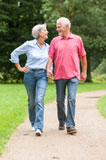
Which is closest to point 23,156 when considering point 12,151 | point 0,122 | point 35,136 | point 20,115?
point 12,151

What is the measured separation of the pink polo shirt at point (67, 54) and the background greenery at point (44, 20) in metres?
26.3

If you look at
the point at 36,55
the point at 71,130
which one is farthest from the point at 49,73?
the point at 71,130

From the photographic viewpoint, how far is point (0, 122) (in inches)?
358

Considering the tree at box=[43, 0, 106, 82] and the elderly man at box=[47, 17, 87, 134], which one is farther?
the tree at box=[43, 0, 106, 82]

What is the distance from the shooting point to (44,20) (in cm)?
3550

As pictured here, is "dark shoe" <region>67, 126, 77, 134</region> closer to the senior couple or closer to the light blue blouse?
the senior couple

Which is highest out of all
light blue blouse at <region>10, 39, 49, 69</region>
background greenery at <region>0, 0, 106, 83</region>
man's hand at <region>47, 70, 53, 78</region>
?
light blue blouse at <region>10, 39, 49, 69</region>

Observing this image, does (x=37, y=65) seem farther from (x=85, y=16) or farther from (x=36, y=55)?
(x=85, y=16)

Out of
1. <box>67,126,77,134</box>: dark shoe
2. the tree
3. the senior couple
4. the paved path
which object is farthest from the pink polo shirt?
the tree

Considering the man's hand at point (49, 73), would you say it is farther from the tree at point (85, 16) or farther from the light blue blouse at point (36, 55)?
the tree at point (85, 16)

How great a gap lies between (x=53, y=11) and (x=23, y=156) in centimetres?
3063

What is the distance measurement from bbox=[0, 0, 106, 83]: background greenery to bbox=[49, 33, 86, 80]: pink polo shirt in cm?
2630

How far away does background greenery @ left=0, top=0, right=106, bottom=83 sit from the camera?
115 feet

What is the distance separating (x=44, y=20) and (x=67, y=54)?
28200mm
